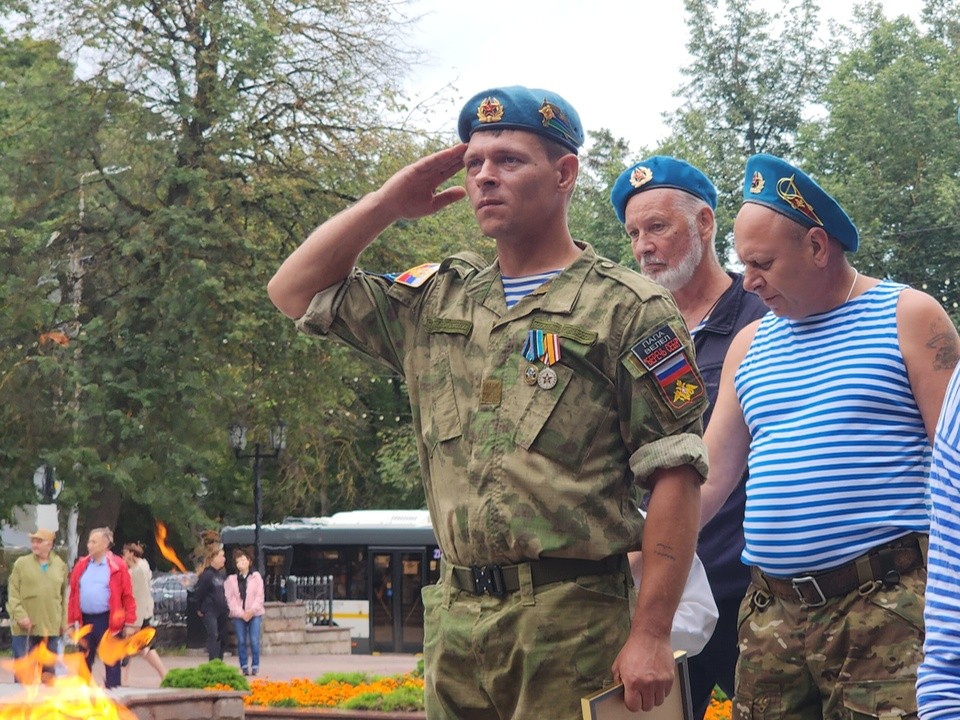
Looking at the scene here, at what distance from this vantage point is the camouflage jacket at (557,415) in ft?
11.4

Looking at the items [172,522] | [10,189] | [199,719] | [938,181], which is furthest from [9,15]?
[938,181]

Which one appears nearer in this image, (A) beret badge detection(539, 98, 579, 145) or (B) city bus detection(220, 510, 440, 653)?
(A) beret badge detection(539, 98, 579, 145)

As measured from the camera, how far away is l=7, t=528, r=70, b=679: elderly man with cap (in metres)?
16.6

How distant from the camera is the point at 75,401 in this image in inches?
1082

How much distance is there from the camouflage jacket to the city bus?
2939 centimetres

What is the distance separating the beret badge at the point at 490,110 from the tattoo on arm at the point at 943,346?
127 cm

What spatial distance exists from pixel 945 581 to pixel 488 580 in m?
1.57

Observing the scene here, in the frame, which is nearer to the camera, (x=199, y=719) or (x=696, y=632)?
(x=696, y=632)

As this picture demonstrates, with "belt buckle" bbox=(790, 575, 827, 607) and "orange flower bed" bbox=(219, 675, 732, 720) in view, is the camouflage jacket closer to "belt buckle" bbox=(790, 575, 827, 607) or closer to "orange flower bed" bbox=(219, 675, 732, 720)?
"belt buckle" bbox=(790, 575, 827, 607)

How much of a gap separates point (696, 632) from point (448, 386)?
123cm

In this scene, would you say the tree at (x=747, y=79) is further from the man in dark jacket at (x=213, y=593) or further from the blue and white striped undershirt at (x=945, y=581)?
the blue and white striped undershirt at (x=945, y=581)

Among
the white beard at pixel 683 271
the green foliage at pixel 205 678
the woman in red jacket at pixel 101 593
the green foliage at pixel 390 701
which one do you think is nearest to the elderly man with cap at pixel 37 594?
the woman in red jacket at pixel 101 593

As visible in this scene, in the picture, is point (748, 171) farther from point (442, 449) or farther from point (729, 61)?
point (729, 61)

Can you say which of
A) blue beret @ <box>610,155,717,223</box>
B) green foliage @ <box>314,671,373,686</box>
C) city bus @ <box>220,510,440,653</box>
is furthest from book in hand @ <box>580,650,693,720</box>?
city bus @ <box>220,510,440,653</box>
